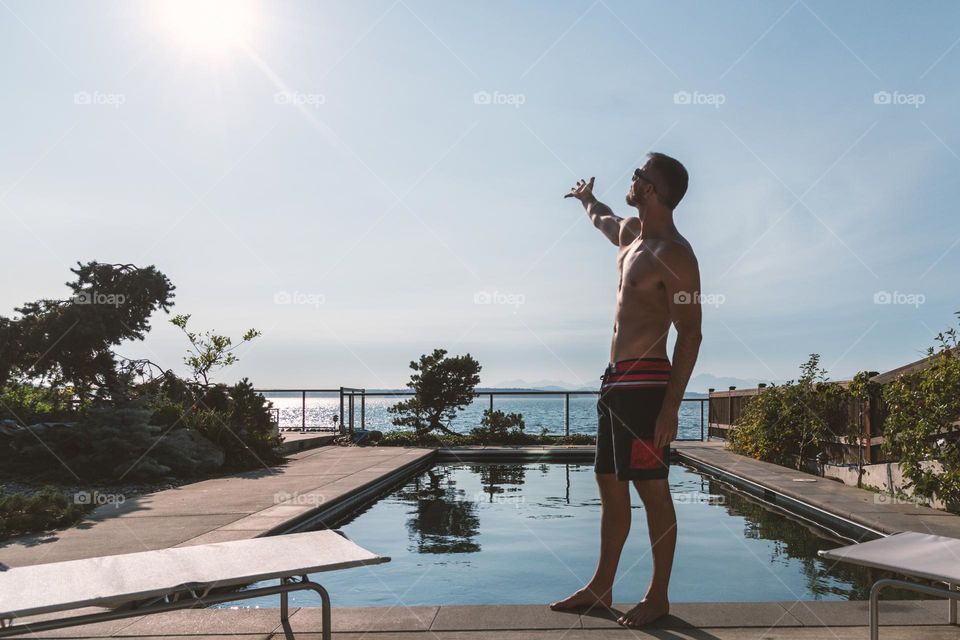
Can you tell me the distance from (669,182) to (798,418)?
6644 mm

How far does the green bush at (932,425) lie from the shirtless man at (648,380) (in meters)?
3.60

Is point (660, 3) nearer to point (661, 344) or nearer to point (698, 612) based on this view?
point (661, 344)

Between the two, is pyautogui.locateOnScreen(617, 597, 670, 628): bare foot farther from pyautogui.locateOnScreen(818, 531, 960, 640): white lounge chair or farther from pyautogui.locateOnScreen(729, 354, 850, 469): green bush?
pyautogui.locateOnScreen(729, 354, 850, 469): green bush

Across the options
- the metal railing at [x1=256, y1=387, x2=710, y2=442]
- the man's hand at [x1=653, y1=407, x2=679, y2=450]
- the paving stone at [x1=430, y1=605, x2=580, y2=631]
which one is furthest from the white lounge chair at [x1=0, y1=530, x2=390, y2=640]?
the metal railing at [x1=256, y1=387, x2=710, y2=442]

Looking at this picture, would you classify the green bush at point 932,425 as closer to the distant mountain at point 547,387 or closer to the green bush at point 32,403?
the distant mountain at point 547,387

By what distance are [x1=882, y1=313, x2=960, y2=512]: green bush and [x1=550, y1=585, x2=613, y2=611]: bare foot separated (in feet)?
11.8

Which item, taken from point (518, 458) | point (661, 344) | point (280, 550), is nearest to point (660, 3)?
point (661, 344)

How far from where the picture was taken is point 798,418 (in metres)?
8.37

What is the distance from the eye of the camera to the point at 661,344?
103 inches

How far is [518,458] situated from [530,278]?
116 inches

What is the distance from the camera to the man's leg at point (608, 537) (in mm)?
2641

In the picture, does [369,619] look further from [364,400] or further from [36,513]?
[364,400]

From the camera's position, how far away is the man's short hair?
269cm

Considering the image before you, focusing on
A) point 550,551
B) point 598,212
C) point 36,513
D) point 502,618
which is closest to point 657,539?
point 502,618
